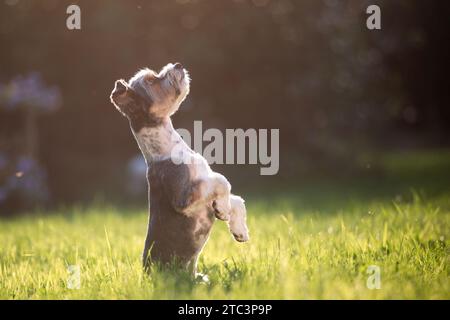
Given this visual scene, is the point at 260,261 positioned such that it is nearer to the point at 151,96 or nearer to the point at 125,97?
the point at 151,96

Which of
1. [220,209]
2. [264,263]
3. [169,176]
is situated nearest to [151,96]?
[169,176]

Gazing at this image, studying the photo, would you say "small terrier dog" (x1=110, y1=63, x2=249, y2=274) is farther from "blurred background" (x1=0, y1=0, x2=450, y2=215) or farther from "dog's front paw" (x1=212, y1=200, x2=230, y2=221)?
"blurred background" (x1=0, y1=0, x2=450, y2=215)

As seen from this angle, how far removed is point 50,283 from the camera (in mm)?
5402

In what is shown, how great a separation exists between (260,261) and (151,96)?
1700mm

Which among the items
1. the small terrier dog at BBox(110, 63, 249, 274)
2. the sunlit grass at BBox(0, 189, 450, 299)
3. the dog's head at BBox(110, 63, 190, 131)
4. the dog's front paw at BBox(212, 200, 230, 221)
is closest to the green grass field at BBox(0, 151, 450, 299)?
the sunlit grass at BBox(0, 189, 450, 299)

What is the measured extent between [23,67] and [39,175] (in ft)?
8.13

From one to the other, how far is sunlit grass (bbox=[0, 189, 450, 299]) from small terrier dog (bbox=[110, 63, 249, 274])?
0.90 ft

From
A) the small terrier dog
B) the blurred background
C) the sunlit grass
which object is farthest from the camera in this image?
the blurred background

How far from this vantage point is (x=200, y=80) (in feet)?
45.4

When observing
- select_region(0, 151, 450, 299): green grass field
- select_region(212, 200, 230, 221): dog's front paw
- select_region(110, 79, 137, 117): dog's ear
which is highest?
select_region(110, 79, 137, 117): dog's ear

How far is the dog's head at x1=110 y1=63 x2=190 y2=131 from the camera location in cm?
485

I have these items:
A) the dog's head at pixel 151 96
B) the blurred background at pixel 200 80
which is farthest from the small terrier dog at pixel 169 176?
the blurred background at pixel 200 80

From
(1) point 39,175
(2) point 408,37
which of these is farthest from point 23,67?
(2) point 408,37

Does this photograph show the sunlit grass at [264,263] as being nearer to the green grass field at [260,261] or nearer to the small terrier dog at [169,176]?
the green grass field at [260,261]
